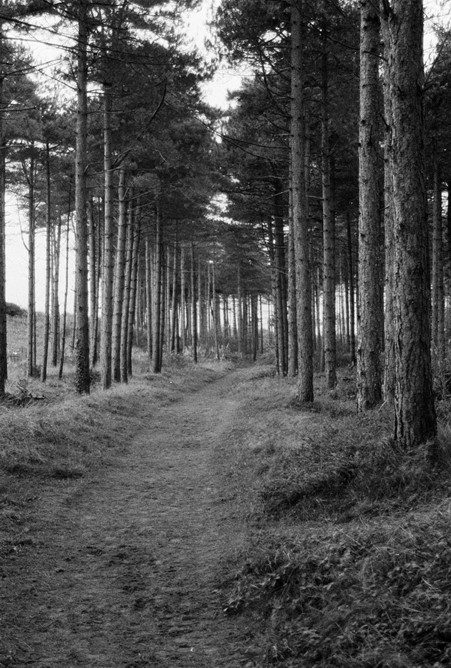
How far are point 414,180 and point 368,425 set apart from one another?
346 centimetres

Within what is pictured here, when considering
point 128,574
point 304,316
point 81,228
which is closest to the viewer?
point 128,574

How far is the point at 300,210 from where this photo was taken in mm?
12148

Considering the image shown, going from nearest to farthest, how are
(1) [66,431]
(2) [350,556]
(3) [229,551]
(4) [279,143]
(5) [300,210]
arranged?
(2) [350,556]
(3) [229,551]
(1) [66,431]
(5) [300,210]
(4) [279,143]

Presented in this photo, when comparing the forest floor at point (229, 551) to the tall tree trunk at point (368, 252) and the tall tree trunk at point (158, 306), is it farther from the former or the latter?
the tall tree trunk at point (158, 306)

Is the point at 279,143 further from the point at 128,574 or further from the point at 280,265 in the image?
the point at 128,574

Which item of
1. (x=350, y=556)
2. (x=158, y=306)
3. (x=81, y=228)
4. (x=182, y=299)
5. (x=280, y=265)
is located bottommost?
(x=350, y=556)

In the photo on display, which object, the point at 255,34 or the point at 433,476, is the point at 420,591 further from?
the point at 255,34

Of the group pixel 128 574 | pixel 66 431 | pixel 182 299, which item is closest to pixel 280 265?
pixel 66 431

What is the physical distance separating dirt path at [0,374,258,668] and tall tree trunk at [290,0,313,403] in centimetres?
411

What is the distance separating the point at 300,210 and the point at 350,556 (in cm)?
935

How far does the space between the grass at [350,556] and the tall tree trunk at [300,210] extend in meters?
4.68

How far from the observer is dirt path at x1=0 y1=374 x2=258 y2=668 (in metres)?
3.70

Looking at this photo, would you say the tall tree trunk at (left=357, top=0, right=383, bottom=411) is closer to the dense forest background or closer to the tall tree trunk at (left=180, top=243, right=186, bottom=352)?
the dense forest background

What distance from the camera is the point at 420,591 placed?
128 inches
